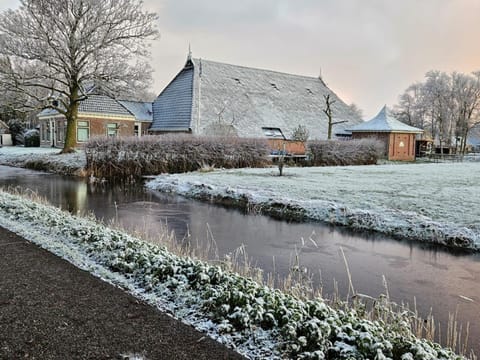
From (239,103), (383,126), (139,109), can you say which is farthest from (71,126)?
(383,126)

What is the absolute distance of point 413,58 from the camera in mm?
24328

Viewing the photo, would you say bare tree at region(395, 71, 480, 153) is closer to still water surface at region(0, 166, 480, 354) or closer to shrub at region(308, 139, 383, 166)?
shrub at region(308, 139, 383, 166)

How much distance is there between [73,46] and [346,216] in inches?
725

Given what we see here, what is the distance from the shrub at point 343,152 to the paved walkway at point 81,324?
2108cm

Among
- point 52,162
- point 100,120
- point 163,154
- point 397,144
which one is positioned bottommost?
point 52,162

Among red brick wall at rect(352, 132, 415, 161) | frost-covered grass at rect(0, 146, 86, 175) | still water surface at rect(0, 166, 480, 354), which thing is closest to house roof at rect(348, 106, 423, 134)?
red brick wall at rect(352, 132, 415, 161)

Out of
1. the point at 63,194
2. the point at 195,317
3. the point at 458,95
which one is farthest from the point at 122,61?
the point at 458,95

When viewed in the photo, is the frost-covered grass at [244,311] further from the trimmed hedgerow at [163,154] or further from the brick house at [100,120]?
the brick house at [100,120]

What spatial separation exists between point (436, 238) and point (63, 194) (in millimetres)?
10062

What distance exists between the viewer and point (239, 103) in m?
30.4

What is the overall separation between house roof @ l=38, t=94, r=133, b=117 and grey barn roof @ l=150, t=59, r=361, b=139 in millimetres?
2716

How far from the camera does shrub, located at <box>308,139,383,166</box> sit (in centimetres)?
2469

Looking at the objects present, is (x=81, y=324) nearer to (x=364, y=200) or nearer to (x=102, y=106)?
(x=364, y=200)

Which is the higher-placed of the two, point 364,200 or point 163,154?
point 163,154
